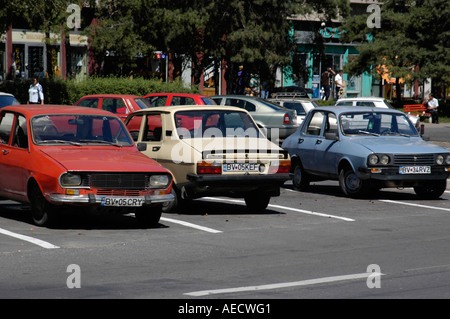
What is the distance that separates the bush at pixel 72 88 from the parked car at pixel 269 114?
4.95 metres

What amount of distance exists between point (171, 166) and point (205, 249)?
3437 mm

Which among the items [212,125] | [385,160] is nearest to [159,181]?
[212,125]

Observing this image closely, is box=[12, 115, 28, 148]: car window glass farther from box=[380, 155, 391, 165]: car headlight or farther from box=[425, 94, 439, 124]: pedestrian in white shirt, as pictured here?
box=[425, 94, 439, 124]: pedestrian in white shirt

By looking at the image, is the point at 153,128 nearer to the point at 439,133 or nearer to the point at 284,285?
the point at 284,285

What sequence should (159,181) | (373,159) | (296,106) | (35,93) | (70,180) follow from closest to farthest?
(70,180) → (159,181) → (373,159) → (35,93) → (296,106)

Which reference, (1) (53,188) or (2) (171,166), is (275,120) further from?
(1) (53,188)

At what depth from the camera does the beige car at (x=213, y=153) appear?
13.3 m

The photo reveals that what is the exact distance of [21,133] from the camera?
1279cm

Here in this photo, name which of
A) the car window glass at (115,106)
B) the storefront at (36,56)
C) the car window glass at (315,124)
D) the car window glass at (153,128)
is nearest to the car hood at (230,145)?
the car window glass at (153,128)

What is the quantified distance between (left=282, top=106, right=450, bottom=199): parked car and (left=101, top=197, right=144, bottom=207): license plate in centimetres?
528

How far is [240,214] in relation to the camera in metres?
14.1

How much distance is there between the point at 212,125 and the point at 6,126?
3.07 metres

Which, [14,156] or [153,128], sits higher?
[153,128]
